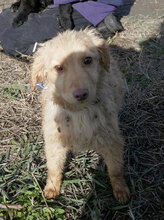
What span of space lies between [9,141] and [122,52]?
2908mm

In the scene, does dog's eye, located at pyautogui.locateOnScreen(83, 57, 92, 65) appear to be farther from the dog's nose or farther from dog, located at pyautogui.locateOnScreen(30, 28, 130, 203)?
the dog's nose

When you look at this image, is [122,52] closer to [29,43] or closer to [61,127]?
[29,43]

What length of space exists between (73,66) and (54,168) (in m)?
1.16

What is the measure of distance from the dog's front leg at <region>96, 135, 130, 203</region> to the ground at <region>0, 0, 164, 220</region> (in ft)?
0.30

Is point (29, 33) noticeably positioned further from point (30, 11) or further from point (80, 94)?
point (80, 94)

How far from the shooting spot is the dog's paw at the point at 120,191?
2416 mm

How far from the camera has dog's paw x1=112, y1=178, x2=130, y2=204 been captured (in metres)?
2.42

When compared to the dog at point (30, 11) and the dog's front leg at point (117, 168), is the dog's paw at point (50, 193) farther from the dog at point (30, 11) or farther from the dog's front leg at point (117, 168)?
the dog at point (30, 11)

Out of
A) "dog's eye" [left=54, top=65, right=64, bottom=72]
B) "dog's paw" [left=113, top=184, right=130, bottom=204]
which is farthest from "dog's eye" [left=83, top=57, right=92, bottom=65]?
"dog's paw" [left=113, top=184, right=130, bottom=204]

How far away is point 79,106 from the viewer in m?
2.16

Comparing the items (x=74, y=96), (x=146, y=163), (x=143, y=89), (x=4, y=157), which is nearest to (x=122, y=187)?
(x=146, y=163)

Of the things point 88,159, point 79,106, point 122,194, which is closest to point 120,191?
point 122,194

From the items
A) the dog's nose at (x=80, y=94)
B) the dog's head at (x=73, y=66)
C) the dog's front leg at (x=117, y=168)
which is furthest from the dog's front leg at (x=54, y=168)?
the dog's nose at (x=80, y=94)

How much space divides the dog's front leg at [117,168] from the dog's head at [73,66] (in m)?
0.61
